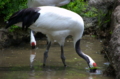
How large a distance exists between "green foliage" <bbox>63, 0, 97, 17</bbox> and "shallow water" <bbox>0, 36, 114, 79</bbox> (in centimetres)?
160

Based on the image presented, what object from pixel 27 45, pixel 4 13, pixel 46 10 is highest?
pixel 46 10

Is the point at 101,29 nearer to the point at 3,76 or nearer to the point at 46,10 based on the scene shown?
the point at 46,10

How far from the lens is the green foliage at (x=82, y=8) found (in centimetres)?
1000

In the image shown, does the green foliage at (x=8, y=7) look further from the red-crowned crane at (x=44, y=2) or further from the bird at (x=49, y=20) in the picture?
the bird at (x=49, y=20)

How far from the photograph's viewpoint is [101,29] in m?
10.0

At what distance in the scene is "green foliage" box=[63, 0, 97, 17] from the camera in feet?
32.8

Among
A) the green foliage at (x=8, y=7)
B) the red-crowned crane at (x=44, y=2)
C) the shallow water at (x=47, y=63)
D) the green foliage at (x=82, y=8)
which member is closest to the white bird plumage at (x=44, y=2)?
the red-crowned crane at (x=44, y=2)

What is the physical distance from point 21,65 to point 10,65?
0.23 meters

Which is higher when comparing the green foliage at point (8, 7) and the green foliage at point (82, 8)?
the green foliage at point (8, 7)

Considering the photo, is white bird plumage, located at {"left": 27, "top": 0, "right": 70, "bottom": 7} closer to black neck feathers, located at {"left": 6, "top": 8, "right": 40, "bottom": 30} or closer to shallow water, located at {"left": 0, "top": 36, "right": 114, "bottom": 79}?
shallow water, located at {"left": 0, "top": 36, "right": 114, "bottom": 79}

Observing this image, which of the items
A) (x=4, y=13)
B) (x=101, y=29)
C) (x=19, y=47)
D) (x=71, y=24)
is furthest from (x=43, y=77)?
(x=101, y=29)

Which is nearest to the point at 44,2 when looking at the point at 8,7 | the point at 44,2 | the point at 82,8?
the point at 44,2

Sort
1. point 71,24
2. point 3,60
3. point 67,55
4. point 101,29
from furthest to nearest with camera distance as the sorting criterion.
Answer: point 101,29 < point 67,55 < point 3,60 < point 71,24

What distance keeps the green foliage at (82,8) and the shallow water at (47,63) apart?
1600 millimetres
